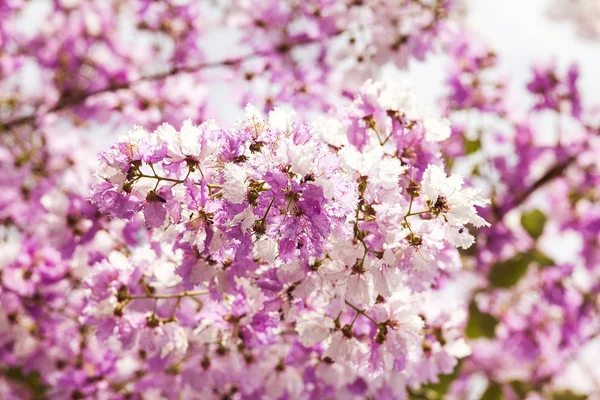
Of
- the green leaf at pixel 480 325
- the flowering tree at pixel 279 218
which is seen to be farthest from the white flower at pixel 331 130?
the green leaf at pixel 480 325

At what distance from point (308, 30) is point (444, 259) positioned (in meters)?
1.79

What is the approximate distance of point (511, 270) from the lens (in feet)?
10.1

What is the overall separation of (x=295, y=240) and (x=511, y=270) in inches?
86.3

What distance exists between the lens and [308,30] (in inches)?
125

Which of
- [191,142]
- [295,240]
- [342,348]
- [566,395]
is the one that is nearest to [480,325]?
[566,395]

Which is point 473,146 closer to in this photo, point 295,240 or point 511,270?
point 511,270

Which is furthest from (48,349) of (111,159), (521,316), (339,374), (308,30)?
(521,316)

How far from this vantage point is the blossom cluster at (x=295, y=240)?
117 cm

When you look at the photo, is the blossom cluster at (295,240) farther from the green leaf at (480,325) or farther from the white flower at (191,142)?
the green leaf at (480,325)

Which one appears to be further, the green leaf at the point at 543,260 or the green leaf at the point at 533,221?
the green leaf at the point at 533,221

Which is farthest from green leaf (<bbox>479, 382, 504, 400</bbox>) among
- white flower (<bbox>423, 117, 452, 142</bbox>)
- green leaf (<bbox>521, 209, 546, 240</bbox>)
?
white flower (<bbox>423, 117, 452, 142</bbox>)

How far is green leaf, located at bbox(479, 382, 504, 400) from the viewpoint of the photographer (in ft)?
9.72

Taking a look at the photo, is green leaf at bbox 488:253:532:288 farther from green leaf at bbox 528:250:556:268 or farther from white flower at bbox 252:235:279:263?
white flower at bbox 252:235:279:263

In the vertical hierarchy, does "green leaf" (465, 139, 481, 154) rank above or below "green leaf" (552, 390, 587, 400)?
→ above
